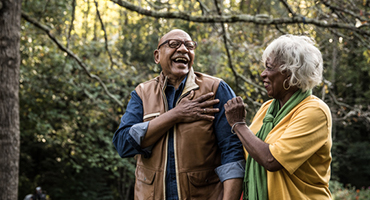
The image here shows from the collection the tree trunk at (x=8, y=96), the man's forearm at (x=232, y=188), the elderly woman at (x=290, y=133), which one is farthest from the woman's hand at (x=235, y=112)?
the tree trunk at (x=8, y=96)

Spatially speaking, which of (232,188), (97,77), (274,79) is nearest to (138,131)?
(232,188)

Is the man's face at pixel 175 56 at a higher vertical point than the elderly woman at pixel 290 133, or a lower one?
higher

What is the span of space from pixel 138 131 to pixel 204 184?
0.50 m

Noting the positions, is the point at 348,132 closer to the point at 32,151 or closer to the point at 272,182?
the point at 32,151

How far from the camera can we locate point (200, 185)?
1.96m

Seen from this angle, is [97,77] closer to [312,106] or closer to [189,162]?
[189,162]

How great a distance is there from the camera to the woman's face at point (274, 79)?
189 cm

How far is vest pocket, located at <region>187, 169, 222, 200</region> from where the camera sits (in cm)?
195

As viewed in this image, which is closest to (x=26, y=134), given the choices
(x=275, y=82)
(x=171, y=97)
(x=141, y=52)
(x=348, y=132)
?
(x=141, y=52)

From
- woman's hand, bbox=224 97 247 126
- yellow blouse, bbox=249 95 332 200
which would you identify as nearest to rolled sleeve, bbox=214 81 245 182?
woman's hand, bbox=224 97 247 126

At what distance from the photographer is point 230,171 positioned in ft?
6.35

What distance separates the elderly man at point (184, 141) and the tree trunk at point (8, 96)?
2427 mm

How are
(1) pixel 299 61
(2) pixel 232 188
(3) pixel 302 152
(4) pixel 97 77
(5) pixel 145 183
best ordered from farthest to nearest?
(4) pixel 97 77, (5) pixel 145 183, (2) pixel 232 188, (1) pixel 299 61, (3) pixel 302 152

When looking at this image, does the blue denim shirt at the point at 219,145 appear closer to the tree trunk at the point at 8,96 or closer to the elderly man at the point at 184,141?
the elderly man at the point at 184,141
